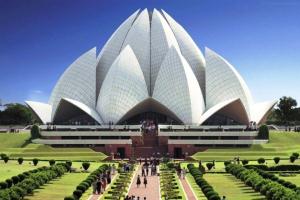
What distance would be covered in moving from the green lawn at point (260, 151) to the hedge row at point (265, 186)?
9.93m

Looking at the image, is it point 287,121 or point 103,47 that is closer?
point 103,47

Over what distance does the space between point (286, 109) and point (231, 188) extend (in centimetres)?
5105

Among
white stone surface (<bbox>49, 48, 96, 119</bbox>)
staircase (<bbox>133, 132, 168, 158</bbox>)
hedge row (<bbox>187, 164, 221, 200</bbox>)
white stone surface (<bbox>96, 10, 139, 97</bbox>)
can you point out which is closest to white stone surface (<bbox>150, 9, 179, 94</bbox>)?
white stone surface (<bbox>96, 10, 139, 97</bbox>)

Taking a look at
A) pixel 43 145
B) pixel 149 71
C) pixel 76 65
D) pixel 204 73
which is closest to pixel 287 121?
pixel 204 73

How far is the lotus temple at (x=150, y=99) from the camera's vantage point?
4862cm

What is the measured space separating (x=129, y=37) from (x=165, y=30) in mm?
4171

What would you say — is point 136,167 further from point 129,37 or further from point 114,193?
point 129,37

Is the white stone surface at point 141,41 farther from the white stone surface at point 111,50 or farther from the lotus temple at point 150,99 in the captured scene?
the white stone surface at point 111,50

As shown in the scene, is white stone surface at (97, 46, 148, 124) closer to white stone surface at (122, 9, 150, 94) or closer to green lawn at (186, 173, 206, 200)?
white stone surface at (122, 9, 150, 94)

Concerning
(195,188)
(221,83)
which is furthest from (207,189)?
(221,83)

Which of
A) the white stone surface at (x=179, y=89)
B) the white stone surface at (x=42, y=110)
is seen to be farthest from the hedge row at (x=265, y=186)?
the white stone surface at (x=42, y=110)

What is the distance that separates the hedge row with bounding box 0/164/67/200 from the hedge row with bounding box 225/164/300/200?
9.82 m

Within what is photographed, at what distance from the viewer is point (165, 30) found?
59500mm

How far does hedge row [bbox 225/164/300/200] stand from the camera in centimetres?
1900
